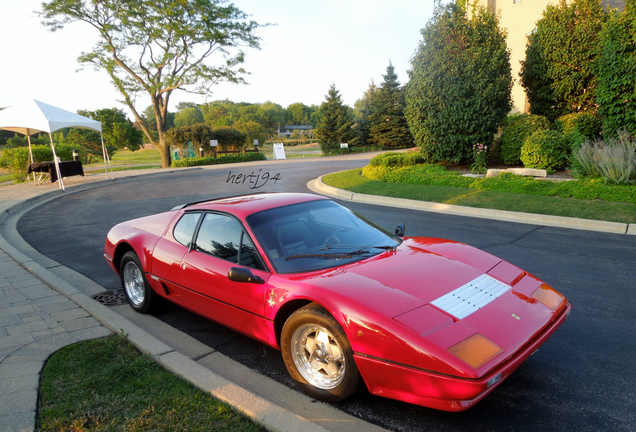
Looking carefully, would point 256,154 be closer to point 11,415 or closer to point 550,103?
point 550,103

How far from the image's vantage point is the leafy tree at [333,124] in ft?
137

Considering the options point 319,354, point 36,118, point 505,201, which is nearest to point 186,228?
point 319,354

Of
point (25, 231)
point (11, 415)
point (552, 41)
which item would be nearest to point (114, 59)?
point (25, 231)

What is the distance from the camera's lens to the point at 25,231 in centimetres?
945

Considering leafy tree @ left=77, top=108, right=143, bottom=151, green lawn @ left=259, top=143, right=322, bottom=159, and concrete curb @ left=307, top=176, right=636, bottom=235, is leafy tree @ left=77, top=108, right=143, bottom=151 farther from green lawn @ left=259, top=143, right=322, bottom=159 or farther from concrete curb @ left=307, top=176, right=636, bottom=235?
concrete curb @ left=307, top=176, right=636, bottom=235

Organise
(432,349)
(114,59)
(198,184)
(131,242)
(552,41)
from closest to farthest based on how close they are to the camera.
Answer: (432,349) → (131,242) → (552,41) → (198,184) → (114,59)

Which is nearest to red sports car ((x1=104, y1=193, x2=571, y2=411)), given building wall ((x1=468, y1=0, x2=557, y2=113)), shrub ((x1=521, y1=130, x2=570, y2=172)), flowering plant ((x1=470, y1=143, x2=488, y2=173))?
shrub ((x1=521, y1=130, x2=570, y2=172))

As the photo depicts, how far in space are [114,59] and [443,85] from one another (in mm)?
24088

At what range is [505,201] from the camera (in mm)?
10297

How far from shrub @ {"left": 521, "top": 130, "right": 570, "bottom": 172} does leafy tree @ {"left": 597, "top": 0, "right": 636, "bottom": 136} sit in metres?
1.24

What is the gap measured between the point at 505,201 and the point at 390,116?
34269 mm

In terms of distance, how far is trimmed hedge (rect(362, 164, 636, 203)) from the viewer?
961 centimetres

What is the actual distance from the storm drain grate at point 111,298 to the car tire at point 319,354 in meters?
2.86

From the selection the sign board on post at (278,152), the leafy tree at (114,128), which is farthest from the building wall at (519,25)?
the leafy tree at (114,128)
